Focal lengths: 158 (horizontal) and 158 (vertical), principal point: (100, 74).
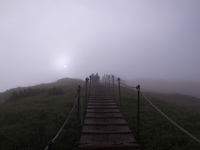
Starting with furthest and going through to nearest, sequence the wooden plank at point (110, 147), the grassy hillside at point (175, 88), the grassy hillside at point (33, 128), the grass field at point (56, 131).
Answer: the grassy hillside at point (175, 88), the grassy hillside at point (33, 128), the grass field at point (56, 131), the wooden plank at point (110, 147)

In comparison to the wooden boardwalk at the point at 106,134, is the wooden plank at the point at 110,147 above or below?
below

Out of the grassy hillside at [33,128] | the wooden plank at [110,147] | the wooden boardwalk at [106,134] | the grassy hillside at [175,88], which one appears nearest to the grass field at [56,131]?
the grassy hillside at [33,128]

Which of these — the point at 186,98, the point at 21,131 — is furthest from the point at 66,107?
the point at 186,98

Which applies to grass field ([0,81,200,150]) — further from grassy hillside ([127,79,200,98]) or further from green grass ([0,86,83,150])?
grassy hillside ([127,79,200,98])

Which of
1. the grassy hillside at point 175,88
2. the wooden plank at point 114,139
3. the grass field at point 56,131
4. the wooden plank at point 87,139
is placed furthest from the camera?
the grassy hillside at point 175,88

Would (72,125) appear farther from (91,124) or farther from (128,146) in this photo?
(128,146)

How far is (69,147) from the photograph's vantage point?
630 centimetres

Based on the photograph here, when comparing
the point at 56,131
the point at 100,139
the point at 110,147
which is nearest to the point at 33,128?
the point at 56,131

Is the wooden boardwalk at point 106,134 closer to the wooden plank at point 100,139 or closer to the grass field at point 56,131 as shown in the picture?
the wooden plank at point 100,139

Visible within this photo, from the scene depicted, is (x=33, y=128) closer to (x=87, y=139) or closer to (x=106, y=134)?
(x=87, y=139)

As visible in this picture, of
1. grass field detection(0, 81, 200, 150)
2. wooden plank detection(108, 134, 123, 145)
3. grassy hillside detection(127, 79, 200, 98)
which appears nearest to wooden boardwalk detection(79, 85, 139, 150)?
wooden plank detection(108, 134, 123, 145)

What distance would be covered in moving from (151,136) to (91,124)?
8.92ft

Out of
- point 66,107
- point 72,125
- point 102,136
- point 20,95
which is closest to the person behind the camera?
point 102,136

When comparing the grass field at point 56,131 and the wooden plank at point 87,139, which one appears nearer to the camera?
the wooden plank at point 87,139
